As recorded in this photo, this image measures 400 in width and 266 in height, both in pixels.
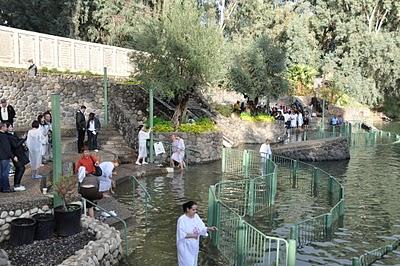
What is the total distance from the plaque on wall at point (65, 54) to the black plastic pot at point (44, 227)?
1694 centimetres

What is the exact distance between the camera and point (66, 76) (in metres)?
24.2

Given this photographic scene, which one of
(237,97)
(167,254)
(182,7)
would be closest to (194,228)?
(167,254)

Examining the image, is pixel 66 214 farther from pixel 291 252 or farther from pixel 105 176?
pixel 291 252

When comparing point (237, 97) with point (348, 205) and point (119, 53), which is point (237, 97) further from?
point (348, 205)

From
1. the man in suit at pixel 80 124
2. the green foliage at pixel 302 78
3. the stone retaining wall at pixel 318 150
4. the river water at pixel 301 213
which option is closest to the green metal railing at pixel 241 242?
the river water at pixel 301 213

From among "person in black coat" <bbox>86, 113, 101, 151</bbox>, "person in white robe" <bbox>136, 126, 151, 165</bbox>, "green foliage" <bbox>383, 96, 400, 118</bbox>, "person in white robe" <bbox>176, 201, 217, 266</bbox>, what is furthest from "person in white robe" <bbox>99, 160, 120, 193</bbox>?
"green foliage" <bbox>383, 96, 400, 118</bbox>

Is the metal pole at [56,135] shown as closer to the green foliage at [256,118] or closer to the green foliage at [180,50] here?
the green foliage at [180,50]

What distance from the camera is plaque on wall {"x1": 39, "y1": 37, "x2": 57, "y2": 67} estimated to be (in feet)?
77.5

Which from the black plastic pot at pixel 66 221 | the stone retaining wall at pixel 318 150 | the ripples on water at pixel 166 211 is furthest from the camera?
the stone retaining wall at pixel 318 150

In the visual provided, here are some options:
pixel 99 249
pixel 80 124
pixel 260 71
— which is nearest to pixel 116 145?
pixel 80 124

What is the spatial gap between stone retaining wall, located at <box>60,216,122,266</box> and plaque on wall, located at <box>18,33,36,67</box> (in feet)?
47.7

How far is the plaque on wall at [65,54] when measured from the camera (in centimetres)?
2491

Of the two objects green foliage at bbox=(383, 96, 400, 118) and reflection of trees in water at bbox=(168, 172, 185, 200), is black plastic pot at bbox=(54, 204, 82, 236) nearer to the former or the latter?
reflection of trees in water at bbox=(168, 172, 185, 200)

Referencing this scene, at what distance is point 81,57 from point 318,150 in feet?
47.4
